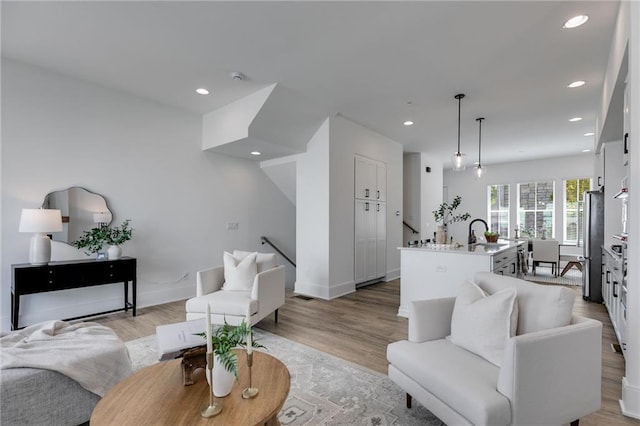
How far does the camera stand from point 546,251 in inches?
256

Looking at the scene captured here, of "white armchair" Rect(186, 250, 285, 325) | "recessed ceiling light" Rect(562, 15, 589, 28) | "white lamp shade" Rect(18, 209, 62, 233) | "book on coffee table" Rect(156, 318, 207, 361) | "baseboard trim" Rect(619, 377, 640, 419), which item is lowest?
"baseboard trim" Rect(619, 377, 640, 419)

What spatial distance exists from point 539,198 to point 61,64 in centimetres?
1037

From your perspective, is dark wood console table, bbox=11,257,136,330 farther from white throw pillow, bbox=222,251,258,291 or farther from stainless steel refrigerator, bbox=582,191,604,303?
stainless steel refrigerator, bbox=582,191,604,303

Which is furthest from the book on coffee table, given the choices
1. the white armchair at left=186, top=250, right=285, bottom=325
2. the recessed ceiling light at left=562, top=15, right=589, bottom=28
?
the recessed ceiling light at left=562, top=15, right=589, bottom=28

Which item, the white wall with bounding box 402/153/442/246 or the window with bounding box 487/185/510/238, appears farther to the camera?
the window with bounding box 487/185/510/238

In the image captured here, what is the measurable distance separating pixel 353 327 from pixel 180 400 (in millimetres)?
2404

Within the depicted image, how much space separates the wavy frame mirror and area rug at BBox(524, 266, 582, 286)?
742 centimetres

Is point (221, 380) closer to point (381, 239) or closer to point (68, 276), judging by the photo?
point (68, 276)

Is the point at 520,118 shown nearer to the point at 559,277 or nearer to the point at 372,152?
the point at 372,152

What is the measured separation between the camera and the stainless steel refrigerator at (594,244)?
4406mm

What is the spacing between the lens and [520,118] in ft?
16.7

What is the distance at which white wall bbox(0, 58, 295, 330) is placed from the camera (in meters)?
3.42

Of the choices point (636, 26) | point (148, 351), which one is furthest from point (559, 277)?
point (148, 351)

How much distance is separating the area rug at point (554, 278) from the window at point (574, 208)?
108cm
